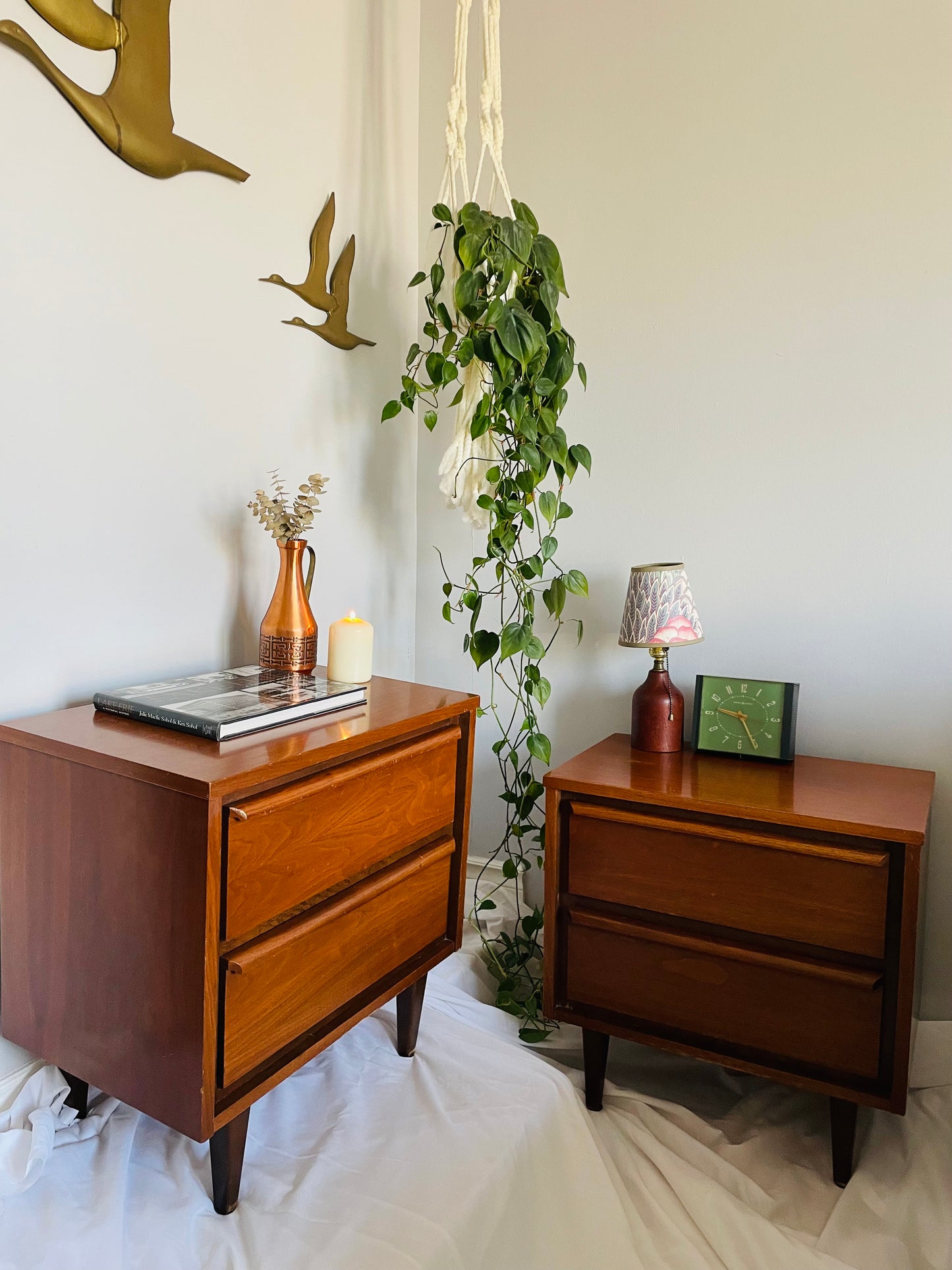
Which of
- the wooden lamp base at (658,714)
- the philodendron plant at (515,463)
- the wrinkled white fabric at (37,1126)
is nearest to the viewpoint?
the wrinkled white fabric at (37,1126)

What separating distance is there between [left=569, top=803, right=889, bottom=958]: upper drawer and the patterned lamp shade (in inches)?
14.2

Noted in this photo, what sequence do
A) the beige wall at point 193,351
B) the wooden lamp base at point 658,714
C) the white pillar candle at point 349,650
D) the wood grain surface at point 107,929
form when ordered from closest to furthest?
the wood grain surface at point 107,929 < the beige wall at point 193,351 < the white pillar candle at point 349,650 < the wooden lamp base at point 658,714

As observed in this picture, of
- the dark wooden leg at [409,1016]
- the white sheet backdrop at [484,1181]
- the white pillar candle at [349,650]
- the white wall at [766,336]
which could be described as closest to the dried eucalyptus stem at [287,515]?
the white pillar candle at [349,650]

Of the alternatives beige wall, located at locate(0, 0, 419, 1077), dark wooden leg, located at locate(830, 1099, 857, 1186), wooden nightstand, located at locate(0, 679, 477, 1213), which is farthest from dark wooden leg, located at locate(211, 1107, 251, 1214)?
dark wooden leg, located at locate(830, 1099, 857, 1186)

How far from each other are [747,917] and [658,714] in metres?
0.44

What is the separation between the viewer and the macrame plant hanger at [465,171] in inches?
65.9

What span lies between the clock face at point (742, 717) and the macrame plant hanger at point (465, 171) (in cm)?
57

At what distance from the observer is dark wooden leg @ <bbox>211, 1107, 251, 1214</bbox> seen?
1148 mm

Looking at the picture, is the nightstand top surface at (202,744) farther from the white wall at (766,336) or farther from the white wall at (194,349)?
the white wall at (766,336)

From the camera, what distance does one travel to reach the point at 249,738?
47.4 inches

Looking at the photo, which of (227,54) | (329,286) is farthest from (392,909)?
(227,54)

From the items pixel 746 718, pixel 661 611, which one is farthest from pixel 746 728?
pixel 661 611

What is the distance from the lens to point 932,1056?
5.23 feet

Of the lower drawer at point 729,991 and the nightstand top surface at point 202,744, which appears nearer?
the nightstand top surface at point 202,744
